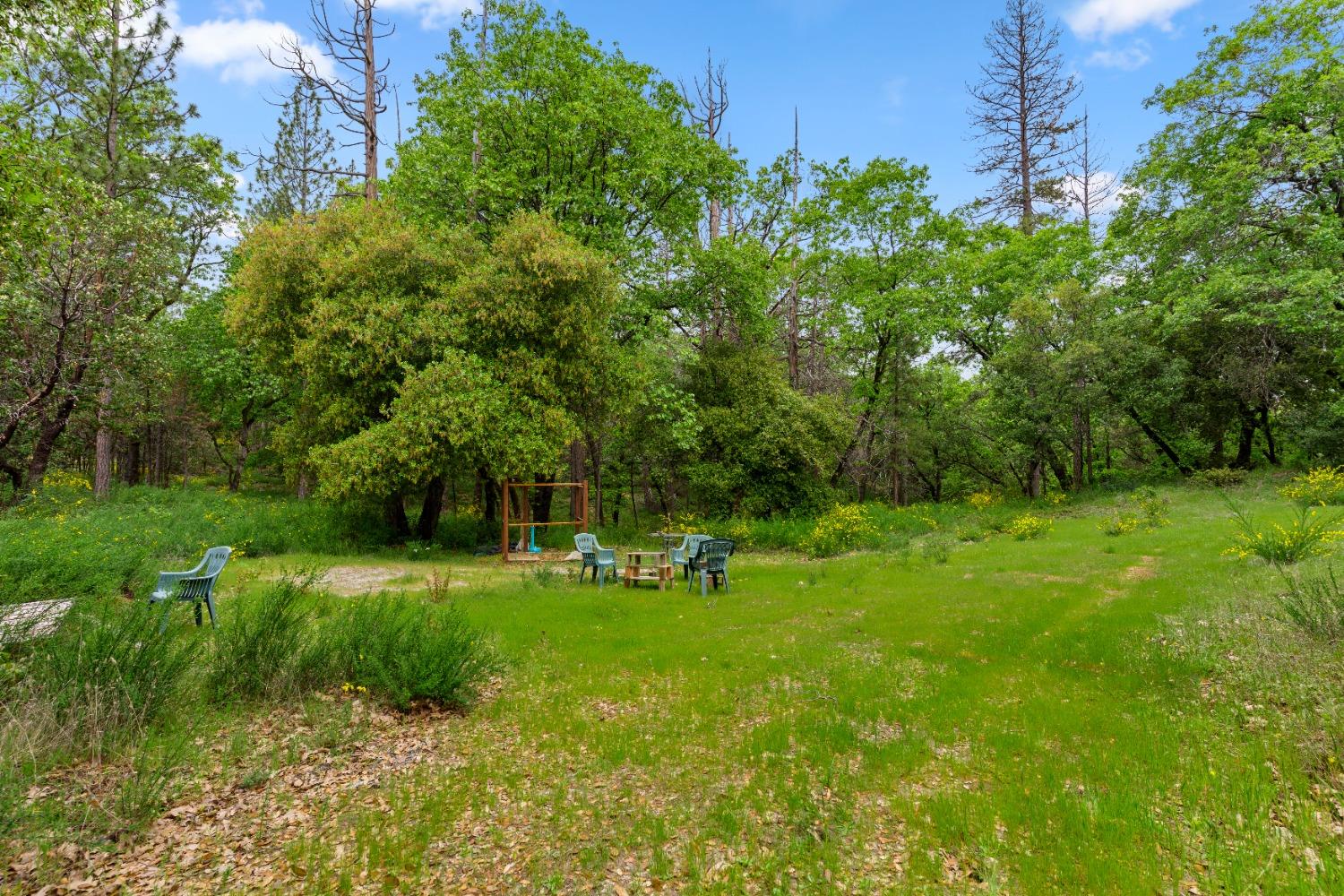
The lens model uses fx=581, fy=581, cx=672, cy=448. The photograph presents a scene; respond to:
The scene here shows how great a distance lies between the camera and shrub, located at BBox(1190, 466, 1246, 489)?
703 inches

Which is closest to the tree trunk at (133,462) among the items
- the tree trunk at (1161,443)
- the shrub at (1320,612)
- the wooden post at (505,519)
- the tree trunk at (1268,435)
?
the wooden post at (505,519)

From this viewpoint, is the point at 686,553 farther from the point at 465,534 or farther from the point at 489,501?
the point at 489,501

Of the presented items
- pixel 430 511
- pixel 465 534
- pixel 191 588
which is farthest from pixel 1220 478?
pixel 191 588

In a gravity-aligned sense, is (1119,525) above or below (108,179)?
below

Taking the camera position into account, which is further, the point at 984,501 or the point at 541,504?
the point at 984,501

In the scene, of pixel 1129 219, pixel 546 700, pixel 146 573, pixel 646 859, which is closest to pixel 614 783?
pixel 646 859

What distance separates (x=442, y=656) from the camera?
16.7ft

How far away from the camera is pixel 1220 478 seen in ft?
59.9

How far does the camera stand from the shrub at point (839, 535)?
47.7 feet

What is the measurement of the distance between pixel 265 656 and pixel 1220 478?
24.6m

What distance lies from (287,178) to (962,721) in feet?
101

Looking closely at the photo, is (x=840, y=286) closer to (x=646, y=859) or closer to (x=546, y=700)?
(x=546, y=700)

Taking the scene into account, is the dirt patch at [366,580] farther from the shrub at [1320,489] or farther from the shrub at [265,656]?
the shrub at [1320,489]

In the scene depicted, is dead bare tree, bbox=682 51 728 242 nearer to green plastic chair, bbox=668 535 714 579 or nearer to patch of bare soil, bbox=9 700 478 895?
green plastic chair, bbox=668 535 714 579
